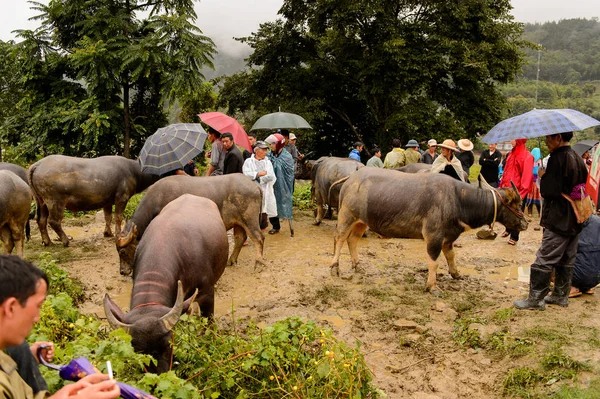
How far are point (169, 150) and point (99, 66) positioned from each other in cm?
921

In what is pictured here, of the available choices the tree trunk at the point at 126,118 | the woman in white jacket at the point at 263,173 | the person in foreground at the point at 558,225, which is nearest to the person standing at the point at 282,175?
the woman in white jacket at the point at 263,173

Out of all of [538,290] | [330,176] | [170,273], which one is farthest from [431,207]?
[170,273]

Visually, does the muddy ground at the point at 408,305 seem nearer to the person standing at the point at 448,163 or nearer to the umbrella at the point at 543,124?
the person standing at the point at 448,163

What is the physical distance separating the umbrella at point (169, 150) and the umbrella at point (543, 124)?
14.9ft

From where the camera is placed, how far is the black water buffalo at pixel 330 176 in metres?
9.69

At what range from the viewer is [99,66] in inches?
573

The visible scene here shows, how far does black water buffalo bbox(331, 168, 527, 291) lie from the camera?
6.48 metres

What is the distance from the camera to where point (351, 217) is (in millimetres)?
7105

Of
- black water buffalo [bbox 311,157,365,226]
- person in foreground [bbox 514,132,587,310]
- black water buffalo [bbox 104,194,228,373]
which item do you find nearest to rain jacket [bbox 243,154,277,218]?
black water buffalo [bbox 311,157,365,226]

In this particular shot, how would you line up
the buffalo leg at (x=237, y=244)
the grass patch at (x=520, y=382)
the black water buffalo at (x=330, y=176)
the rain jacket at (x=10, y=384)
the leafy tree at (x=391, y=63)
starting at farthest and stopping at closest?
1. the leafy tree at (x=391, y=63)
2. the black water buffalo at (x=330, y=176)
3. the buffalo leg at (x=237, y=244)
4. the grass patch at (x=520, y=382)
5. the rain jacket at (x=10, y=384)

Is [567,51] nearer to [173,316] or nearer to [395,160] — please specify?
[395,160]

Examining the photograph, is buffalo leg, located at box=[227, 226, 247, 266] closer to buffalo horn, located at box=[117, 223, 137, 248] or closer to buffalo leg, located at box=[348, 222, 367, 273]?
buffalo leg, located at box=[348, 222, 367, 273]

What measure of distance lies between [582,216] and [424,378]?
8.37 feet

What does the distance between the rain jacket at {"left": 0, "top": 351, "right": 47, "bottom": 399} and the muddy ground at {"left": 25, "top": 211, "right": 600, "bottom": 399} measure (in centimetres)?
316
